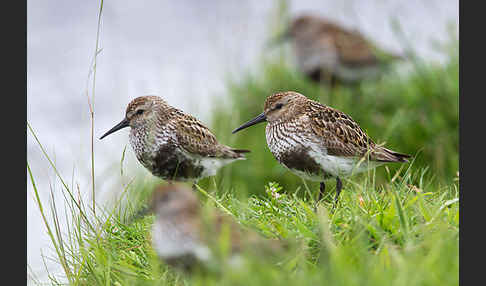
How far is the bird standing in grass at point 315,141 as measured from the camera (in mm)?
4371

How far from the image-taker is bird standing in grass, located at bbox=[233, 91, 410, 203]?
437 centimetres

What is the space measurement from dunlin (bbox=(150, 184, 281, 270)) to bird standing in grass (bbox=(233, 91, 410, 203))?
1.39 metres

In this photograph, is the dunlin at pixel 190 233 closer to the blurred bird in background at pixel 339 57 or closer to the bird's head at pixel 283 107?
the bird's head at pixel 283 107

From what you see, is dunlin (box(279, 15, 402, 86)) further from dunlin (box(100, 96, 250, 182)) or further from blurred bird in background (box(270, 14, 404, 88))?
dunlin (box(100, 96, 250, 182))

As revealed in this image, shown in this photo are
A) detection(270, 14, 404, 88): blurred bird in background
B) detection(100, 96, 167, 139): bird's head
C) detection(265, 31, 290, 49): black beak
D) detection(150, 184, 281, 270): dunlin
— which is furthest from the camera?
detection(265, 31, 290, 49): black beak

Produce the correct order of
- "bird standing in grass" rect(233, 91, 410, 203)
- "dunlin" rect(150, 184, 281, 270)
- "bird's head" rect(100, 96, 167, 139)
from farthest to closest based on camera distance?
1. "bird's head" rect(100, 96, 167, 139)
2. "bird standing in grass" rect(233, 91, 410, 203)
3. "dunlin" rect(150, 184, 281, 270)

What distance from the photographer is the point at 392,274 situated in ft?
9.30

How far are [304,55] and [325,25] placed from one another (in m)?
0.69

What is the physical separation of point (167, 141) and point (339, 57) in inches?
220

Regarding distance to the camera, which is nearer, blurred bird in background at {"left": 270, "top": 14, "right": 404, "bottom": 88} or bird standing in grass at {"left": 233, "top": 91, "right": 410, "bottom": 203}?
bird standing in grass at {"left": 233, "top": 91, "right": 410, "bottom": 203}

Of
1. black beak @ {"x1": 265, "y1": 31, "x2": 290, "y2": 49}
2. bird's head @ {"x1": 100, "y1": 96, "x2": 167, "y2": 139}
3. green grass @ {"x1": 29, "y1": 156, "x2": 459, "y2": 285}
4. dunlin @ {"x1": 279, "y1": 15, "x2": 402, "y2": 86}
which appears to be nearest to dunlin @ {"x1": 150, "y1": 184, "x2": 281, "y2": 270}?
green grass @ {"x1": 29, "y1": 156, "x2": 459, "y2": 285}

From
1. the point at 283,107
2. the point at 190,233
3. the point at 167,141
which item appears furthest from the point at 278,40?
the point at 190,233

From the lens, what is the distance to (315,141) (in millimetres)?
4387

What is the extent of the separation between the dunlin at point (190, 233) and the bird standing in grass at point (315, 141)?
1.39 metres
